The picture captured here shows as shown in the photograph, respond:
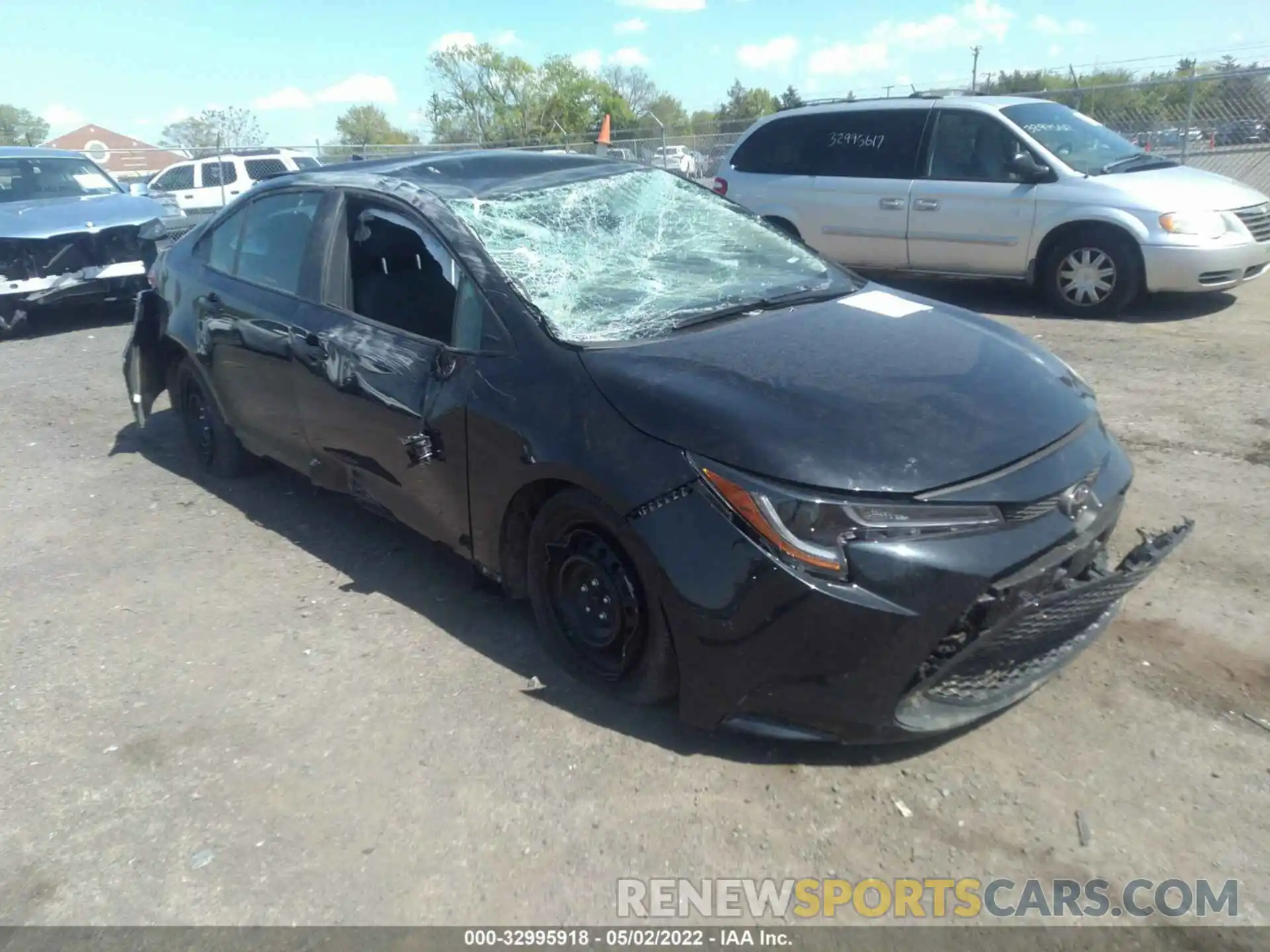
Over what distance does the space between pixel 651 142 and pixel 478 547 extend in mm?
19283

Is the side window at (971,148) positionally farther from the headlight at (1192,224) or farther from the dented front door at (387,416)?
the dented front door at (387,416)

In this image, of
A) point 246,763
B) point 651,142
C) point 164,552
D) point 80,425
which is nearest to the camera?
point 246,763

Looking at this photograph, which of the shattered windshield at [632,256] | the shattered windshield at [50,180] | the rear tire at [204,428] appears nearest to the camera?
the shattered windshield at [632,256]

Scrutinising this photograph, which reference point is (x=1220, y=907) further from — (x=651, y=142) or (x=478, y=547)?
(x=651, y=142)

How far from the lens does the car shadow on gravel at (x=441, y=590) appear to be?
317cm

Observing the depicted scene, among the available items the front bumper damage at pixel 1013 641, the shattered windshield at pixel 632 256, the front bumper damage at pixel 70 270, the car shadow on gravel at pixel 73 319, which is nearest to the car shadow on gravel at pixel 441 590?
the front bumper damage at pixel 1013 641

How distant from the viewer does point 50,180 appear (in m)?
10.9

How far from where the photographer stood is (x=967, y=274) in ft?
30.6

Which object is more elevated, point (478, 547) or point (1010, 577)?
point (1010, 577)

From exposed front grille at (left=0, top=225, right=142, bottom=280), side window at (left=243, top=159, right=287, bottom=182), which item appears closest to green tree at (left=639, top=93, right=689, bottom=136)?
A: side window at (left=243, top=159, right=287, bottom=182)

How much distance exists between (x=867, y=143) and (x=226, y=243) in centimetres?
647

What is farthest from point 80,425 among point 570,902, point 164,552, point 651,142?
point 651,142

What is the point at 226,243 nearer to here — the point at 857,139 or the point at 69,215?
the point at 69,215

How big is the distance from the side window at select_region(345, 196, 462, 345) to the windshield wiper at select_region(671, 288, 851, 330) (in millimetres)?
773
